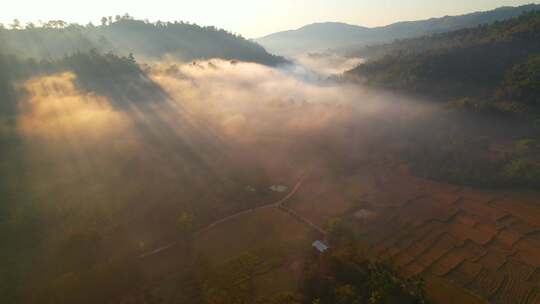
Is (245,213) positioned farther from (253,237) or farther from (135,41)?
(135,41)

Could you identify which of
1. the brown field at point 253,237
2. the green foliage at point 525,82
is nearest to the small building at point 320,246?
the brown field at point 253,237

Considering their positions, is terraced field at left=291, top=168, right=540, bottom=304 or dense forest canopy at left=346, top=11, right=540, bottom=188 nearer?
terraced field at left=291, top=168, right=540, bottom=304

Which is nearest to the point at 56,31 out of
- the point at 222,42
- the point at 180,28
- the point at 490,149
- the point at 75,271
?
the point at 180,28

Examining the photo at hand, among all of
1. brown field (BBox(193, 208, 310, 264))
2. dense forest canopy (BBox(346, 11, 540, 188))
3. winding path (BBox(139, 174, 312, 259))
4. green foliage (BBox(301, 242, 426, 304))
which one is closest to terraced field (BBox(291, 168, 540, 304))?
winding path (BBox(139, 174, 312, 259))

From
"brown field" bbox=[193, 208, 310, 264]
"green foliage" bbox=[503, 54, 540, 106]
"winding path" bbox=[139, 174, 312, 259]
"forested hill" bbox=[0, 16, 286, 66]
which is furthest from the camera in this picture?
"forested hill" bbox=[0, 16, 286, 66]

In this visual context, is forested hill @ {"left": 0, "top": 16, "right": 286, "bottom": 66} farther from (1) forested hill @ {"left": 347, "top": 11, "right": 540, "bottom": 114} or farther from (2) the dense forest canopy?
(1) forested hill @ {"left": 347, "top": 11, "right": 540, "bottom": 114}

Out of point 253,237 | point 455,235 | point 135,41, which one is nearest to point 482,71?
point 455,235
